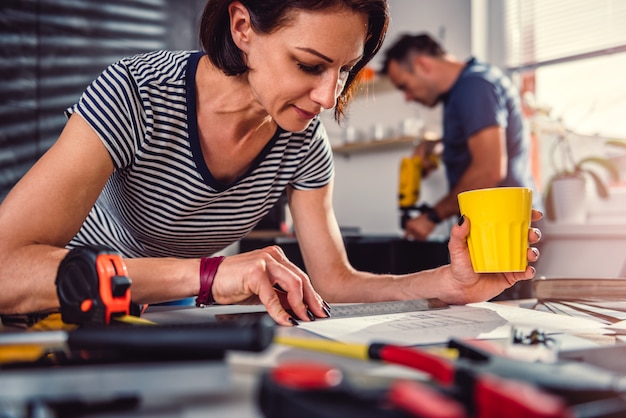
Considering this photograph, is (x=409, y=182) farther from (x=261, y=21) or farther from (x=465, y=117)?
(x=261, y=21)

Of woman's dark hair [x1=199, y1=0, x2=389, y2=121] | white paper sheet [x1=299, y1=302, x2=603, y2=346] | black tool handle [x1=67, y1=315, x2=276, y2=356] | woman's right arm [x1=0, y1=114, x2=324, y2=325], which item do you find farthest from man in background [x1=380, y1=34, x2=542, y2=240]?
black tool handle [x1=67, y1=315, x2=276, y2=356]

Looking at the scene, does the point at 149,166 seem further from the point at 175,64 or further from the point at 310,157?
the point at 310,157

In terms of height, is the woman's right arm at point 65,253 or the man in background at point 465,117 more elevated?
the man in background at point 465,117

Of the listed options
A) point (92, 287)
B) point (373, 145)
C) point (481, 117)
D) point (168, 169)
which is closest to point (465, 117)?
point (481, 117)

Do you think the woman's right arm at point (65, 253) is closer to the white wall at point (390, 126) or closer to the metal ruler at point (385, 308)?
the metal ruler at point (385, 308)

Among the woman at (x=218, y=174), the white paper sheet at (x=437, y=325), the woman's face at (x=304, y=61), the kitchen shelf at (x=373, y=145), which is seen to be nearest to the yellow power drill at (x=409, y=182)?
the kitchen shelf at (x=373, y=145)

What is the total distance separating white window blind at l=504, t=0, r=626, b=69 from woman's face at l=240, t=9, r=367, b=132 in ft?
7.43

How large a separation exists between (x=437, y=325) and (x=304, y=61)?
1.69ft

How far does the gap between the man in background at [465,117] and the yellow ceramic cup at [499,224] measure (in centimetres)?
162

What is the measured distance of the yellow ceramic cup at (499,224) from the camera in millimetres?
840

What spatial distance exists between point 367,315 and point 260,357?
34 centimetres

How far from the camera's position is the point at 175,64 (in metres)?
1.16

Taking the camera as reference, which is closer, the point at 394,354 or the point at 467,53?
the point at 394,354

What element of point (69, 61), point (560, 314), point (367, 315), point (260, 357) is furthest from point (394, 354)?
point (69, 61)
